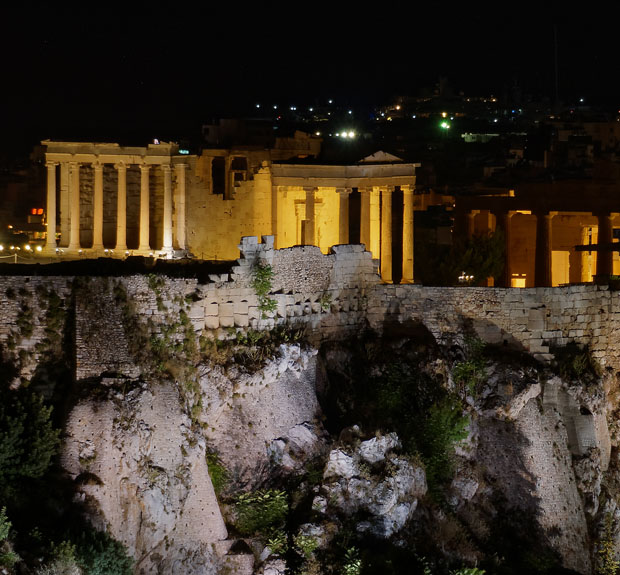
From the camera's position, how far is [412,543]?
110 ft

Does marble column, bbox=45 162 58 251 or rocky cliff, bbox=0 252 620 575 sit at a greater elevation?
marble column, bbox=45 162 58 251

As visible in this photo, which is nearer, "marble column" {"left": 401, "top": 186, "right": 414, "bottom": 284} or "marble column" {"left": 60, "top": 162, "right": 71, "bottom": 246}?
"marble column" {"left": 401, "top": 186, "right": 414, "bottom": 284}

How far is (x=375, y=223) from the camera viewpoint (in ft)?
172

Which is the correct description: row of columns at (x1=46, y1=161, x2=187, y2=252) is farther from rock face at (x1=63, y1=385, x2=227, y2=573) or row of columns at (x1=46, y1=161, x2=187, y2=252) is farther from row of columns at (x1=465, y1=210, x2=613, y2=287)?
rock face at (x1=63, y1=385, x2=227, y2=573)

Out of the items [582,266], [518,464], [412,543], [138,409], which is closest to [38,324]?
[138,409]

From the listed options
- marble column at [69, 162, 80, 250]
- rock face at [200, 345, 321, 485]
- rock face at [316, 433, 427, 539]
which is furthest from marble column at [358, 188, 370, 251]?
rock face at [316, 433, 427, 539]

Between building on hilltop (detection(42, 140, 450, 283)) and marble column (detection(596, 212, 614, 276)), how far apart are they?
258 inches

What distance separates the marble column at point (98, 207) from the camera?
5262 cm

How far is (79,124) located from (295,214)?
1190 cm

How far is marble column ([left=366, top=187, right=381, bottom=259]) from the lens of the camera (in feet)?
171

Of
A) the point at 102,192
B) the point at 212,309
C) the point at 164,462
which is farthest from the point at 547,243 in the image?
the point at 164,462

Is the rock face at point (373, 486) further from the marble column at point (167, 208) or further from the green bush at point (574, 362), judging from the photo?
the marble column at point (167, 208)

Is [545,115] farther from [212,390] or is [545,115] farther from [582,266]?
[212,390]

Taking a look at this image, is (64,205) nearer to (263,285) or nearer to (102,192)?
(102,192)
